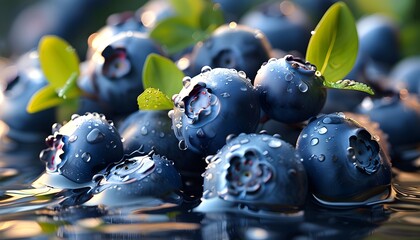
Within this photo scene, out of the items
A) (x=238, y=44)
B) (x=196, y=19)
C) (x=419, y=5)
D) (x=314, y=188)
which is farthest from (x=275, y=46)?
(x=419, y=5)

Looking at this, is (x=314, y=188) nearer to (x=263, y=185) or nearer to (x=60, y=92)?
(x=263, y=185)

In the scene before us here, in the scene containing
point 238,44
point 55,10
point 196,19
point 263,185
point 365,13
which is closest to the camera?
point 263,185

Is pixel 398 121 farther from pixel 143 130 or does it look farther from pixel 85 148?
pixel 85 148

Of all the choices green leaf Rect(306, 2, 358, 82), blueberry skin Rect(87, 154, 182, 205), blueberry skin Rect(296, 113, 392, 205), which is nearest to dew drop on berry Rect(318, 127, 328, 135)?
blueberry skin Rect(296, 113, 392, 205)

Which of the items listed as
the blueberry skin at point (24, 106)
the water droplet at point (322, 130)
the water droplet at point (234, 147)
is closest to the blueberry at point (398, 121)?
→ the water droplet at point (322, 130)

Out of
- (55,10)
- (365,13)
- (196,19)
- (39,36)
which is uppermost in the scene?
(55,10)

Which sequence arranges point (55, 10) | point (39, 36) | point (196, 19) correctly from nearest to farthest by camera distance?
point (196, 19) → point (39, 36) → point (55, 10)

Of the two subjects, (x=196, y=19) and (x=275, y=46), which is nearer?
(x=196, y=19)
